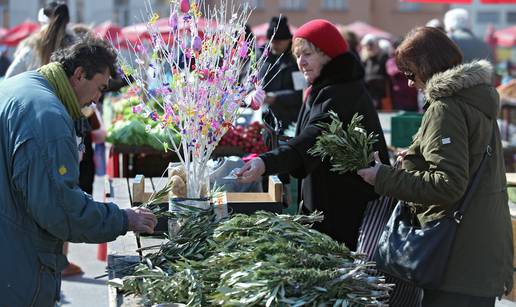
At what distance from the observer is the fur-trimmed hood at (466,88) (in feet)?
10.1

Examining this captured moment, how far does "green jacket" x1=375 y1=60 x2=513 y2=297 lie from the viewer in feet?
9.97

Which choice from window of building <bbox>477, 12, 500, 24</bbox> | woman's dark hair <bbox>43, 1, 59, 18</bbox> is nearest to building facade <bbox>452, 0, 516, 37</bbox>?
window of building <bbox>477, 12, 500, 24</bbox>

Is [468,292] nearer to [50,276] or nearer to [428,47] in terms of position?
[428,47]

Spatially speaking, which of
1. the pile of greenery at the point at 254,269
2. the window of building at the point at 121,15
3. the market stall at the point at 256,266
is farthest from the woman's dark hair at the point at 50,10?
the window of building at the point at 121,15

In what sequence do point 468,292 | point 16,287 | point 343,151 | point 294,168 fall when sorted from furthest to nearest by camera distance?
point 294,168
point 343,151
point 468,292
point 16,287

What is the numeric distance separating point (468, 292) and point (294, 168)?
103cm

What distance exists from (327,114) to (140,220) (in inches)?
49.5

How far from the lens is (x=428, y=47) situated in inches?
127

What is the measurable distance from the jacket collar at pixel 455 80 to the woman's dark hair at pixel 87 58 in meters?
1.14

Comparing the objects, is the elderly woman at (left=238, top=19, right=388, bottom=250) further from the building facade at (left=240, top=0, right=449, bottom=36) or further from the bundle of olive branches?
the building facade at (left=240, top=0, right=449, bottom=36)

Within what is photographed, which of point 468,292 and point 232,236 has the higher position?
point 232,236

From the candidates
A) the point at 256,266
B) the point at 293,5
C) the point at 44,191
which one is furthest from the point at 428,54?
the point at 293,5

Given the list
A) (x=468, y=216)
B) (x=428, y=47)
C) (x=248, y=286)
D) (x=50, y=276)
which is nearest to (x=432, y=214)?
(x=468, y=216)

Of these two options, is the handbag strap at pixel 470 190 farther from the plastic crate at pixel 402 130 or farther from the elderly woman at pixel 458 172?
the plastic crate at pixel 402 130
